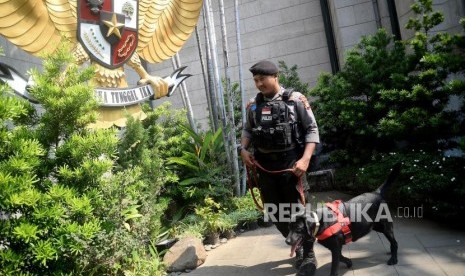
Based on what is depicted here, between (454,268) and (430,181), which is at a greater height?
(430,181)

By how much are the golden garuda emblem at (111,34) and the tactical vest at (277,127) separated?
5.71ft

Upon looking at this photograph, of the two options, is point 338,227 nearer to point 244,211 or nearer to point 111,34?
point 244,211

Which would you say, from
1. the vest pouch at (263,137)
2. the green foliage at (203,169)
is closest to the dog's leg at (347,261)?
the vest pouch at (263,137)

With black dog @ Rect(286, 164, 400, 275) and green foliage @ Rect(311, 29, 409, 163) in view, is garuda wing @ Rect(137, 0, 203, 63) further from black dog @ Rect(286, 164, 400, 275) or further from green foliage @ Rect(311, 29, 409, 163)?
black dog @ Rect(286, 164, 400, 275)

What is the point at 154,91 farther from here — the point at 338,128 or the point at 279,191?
the point at 338,128

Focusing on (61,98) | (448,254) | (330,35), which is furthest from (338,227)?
(330,35)

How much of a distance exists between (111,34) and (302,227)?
2880 mm

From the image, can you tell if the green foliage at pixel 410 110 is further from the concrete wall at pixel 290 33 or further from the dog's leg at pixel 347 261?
the concrete wall at pixel 290 33

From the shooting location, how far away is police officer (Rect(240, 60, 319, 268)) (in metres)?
2.82

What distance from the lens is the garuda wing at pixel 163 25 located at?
4386mm

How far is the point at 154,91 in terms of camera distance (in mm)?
4316

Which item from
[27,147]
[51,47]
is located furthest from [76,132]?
[51,47]

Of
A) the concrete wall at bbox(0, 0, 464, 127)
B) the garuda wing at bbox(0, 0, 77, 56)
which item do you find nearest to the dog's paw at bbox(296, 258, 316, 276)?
the garuda wing at bbox(0, 0, 77, 56)

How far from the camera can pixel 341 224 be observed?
8.80ft
